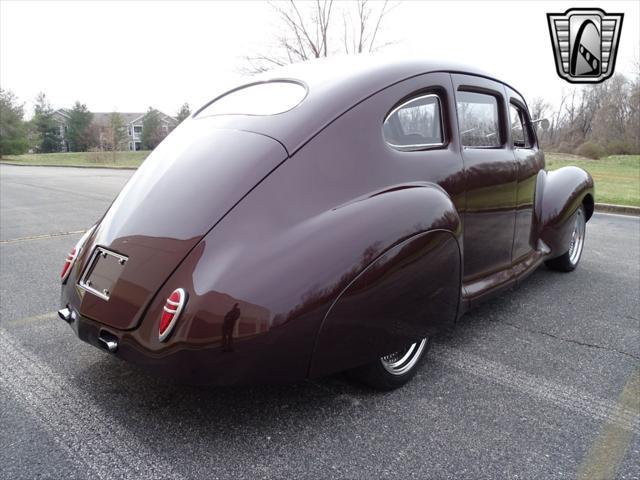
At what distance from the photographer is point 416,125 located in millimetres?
2791

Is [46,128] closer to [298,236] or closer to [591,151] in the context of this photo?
[591,151]

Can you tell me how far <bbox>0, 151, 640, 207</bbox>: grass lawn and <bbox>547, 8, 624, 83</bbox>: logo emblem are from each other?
2.61 meters

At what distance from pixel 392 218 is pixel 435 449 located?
1030 millimetres

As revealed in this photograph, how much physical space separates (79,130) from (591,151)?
54.9m

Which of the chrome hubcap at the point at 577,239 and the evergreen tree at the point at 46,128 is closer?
the chrome hubcap at the point at 577,239

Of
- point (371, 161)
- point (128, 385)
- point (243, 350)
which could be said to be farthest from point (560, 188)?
point (128, 385)

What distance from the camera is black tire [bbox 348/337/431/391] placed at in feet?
8.03

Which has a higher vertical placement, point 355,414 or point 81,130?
point 81,130

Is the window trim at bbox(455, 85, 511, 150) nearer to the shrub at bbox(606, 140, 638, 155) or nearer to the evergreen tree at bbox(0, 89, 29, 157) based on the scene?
the shrub at bbox(606, 140, 638, 155)

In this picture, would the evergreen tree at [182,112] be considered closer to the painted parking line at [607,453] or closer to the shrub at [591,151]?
the shrub at [591,151]

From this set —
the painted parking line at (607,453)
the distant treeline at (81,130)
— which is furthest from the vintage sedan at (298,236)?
the distant treeline at (81,130)

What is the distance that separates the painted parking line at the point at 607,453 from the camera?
78.3 inches

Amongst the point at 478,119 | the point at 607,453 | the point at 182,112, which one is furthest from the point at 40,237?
the point at 182,112

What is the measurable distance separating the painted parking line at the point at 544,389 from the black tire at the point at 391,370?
0.30 meters
